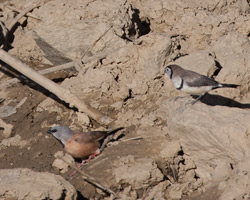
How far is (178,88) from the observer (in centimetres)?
857

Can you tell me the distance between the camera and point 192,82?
27.5ft

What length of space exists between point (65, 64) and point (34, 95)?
804 millimetres

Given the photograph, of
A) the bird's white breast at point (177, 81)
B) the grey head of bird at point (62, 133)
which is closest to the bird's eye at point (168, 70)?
the bird's white breast at point (177, 81)

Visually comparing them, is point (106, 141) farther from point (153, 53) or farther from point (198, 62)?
point (198, 62)

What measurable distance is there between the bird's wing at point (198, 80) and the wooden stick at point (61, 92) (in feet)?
4.97

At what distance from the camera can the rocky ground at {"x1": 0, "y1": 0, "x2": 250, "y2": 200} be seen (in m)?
7.30

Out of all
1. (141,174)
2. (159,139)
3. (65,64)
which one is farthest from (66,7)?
(141,174)

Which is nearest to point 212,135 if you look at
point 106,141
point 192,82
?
point 192,82

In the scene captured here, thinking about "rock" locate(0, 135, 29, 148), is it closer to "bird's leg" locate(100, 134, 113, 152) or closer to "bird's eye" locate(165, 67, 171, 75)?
"bird's leg" locate(100, 134, 113, 152)

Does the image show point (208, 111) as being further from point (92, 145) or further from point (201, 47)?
point (201, 47)

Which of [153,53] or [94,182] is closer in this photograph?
[94,182]

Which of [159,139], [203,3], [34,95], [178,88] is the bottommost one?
[34,95]

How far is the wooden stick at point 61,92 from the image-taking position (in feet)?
30.0

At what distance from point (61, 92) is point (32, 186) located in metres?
2.86
